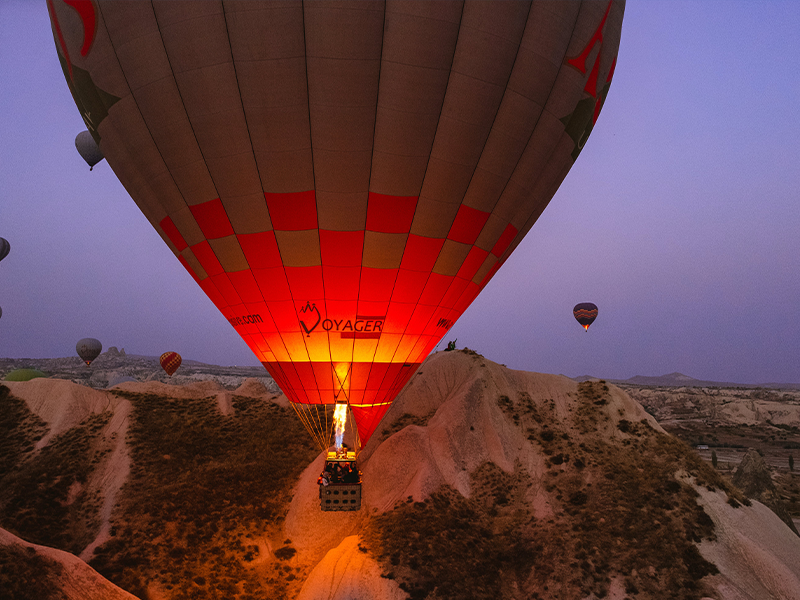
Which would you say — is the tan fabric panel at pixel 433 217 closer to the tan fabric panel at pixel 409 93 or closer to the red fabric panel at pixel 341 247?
the tan fabric panel at pixel 409 93

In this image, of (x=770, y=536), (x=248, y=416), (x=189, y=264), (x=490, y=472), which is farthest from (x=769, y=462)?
(x=189, y=264)

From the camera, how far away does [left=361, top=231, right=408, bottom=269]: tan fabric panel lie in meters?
12.6

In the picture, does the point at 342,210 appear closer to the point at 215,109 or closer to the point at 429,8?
the point at 215,109

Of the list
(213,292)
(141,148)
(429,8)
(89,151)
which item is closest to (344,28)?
(429,8)

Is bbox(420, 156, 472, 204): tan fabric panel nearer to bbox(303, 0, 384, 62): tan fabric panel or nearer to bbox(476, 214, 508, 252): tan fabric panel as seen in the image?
bbox(476, 214, 508, 252): tan fabric panel

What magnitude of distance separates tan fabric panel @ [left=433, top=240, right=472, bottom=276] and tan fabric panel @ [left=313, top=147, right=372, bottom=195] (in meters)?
2.86

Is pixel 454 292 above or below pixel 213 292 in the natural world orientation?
above

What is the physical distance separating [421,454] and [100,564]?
15723 mm

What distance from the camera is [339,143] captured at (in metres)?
11.3

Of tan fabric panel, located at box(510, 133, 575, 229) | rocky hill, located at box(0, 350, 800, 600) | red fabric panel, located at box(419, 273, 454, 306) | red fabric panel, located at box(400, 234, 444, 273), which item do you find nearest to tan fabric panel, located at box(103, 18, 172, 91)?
red fabric panel, located at box(400, 234, 444, 273)

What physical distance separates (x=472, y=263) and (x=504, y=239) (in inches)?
50.0

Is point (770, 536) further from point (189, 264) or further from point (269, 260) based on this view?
point (189, 264)

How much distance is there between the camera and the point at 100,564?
20.2 meters

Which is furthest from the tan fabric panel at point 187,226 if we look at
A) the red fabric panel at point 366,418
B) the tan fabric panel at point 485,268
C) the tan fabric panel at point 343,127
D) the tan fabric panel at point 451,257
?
the tan fabric panel at point 485,268
